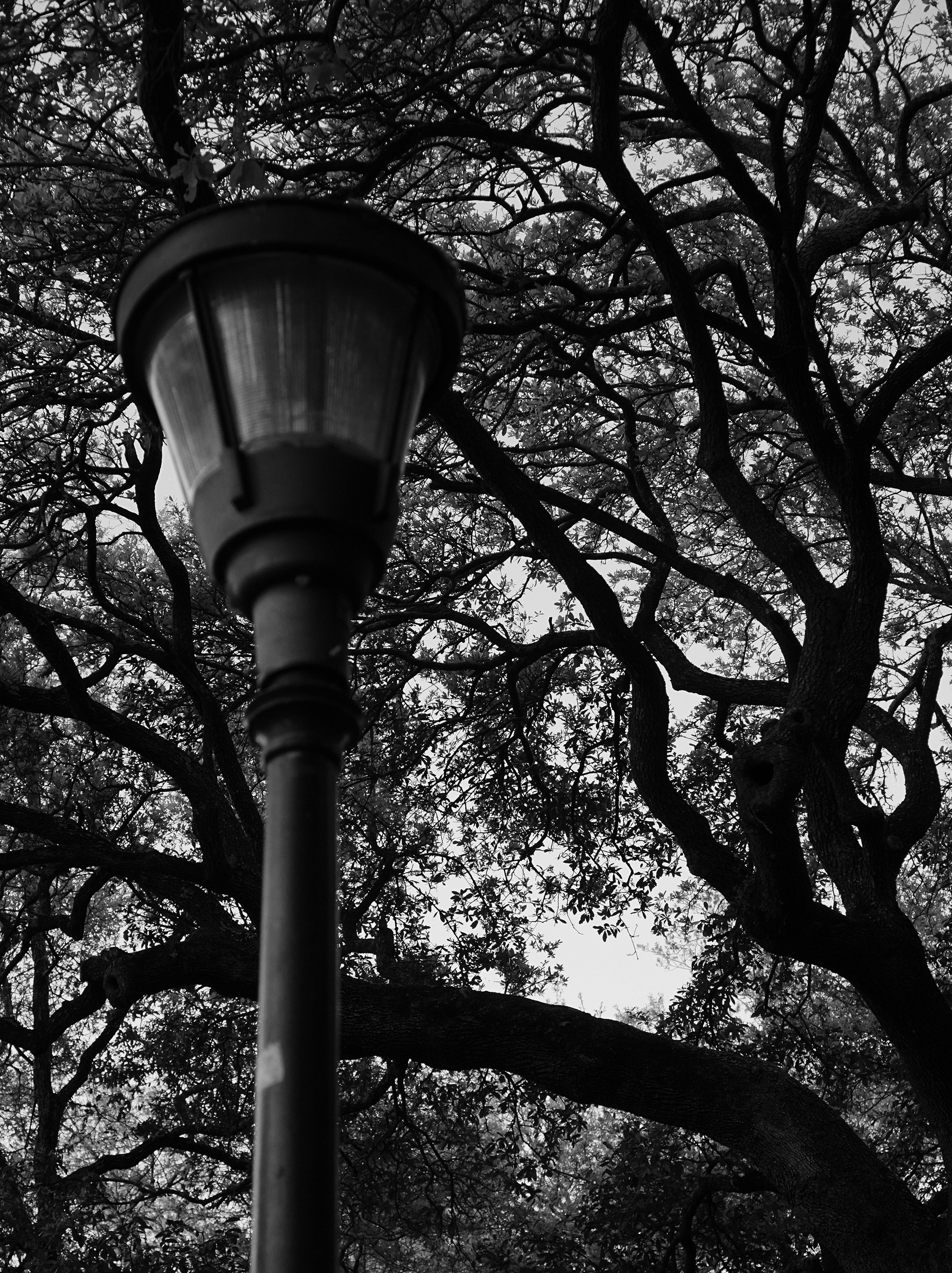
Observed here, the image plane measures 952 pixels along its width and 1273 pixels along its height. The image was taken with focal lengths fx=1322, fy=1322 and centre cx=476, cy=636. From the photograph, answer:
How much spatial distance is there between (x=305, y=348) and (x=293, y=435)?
16 centimetres

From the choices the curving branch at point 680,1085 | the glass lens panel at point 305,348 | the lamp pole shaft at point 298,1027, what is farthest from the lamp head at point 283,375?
the curving branch at point 680,1085

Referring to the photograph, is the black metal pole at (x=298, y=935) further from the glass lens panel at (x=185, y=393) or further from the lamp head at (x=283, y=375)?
the glass lens panel at (x=185, y=393)

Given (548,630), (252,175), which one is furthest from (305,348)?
(548,630)

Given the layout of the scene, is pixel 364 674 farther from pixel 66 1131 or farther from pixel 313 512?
pixel 66 1131

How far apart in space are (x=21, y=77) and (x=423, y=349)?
5521 mm

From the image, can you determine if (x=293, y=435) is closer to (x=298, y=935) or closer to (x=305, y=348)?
(x=305, y=348)

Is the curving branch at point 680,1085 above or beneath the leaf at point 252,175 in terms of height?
beneath

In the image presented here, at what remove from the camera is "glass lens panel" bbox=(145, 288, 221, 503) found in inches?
93.4

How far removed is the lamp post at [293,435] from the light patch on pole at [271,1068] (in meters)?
0.11

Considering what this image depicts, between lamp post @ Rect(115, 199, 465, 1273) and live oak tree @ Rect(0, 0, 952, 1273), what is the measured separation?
2822mm

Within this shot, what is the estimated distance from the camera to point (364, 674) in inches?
450

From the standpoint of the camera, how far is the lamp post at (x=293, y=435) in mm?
2246

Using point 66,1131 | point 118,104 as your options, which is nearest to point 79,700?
point 118,104

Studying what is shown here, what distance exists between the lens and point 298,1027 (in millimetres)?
2074
